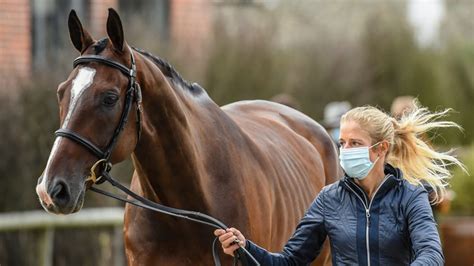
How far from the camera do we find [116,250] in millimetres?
10305

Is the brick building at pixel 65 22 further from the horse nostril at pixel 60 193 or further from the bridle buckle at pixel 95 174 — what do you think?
the horse nostril at pixel 60 193

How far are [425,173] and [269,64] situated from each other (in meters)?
8.04

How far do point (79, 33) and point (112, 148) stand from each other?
630mm

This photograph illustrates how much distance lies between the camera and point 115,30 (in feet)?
16.8

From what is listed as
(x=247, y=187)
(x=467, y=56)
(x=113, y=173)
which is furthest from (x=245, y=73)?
(x=247, y=187)

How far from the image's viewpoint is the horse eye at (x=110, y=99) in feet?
16.3

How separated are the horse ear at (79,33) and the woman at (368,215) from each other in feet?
3.67

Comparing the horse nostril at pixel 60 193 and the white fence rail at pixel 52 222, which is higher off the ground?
the horse nostril at pixel 60 193

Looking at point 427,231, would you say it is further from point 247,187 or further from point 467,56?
point 467,56

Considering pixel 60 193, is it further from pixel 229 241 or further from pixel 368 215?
pixel 368 215

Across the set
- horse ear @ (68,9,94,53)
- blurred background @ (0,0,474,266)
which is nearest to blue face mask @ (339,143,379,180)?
horse ear @ (68,9,94,53)

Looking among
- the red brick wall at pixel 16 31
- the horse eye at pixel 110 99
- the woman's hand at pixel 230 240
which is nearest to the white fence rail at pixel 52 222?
the red brick wall at pixel 16 31

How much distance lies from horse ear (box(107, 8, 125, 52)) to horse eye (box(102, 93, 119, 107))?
0.28 meters

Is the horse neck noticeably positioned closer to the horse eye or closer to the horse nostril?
the horse eye
